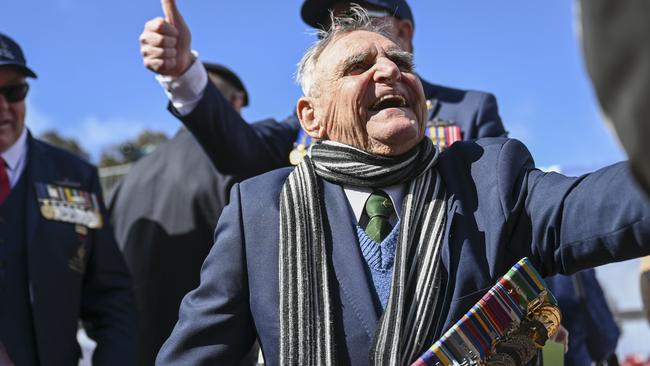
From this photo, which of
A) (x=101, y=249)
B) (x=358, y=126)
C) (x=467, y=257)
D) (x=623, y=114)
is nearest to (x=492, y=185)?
(x=467, y=257)

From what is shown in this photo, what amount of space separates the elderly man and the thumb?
128 cm

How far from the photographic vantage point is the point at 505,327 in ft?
7.21

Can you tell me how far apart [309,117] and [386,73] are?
39 centimetres

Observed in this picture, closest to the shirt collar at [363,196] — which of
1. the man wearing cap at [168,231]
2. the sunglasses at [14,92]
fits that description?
the man wearing cap at [168,231]

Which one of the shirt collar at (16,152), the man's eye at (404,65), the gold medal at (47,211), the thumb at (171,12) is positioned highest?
the thumb at (171,12)

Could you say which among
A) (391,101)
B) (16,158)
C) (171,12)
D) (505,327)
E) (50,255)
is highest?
(171,12)

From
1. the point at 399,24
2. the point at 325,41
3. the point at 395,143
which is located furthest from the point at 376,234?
the point at 399,24

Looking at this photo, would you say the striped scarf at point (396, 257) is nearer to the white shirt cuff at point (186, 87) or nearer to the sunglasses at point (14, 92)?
the white shirt cuff at point (186, 87)

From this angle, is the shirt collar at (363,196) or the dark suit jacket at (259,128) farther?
the dark suit jacket at (259,128)

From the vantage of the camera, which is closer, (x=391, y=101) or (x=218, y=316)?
(x=218, y=316)

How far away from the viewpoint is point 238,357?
8.25ft

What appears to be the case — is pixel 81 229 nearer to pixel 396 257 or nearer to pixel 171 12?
pixel 171 12

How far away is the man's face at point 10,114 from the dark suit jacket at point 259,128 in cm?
78

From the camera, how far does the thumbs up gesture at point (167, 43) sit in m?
3.70
